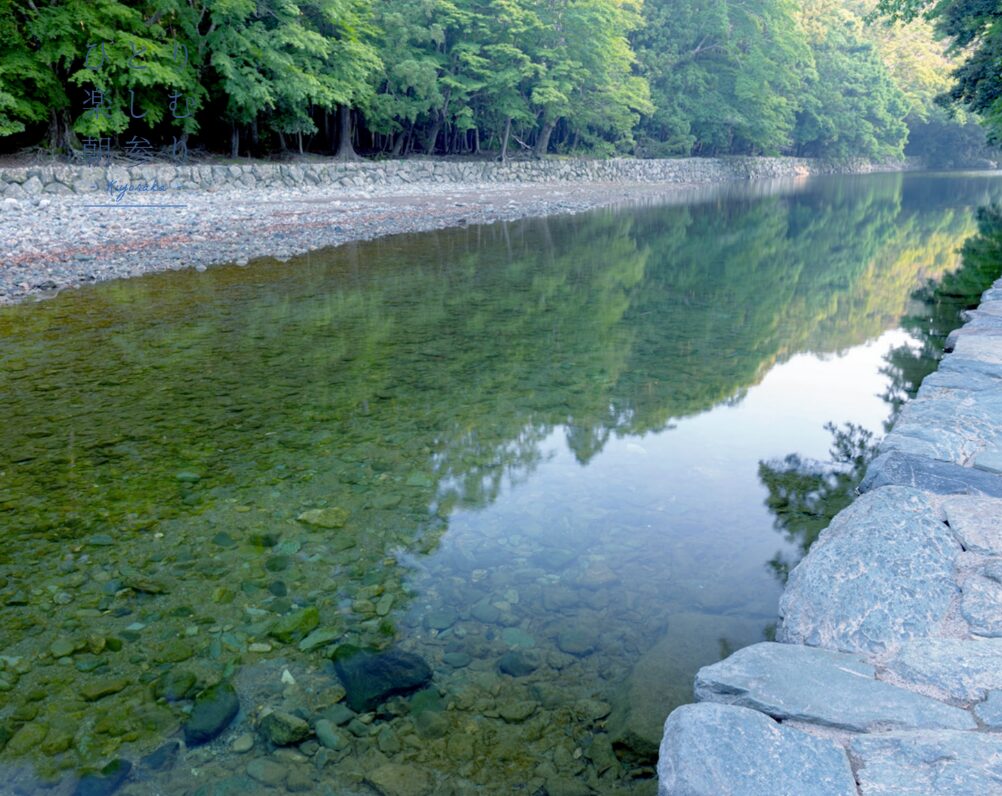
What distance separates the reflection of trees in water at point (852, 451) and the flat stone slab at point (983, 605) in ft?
3.14

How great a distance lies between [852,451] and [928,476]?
174cm

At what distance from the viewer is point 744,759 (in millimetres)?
1804

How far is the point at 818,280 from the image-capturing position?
12305 mm

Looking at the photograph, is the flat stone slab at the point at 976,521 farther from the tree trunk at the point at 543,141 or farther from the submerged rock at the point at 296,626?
the tree trunk at the point at 543,141

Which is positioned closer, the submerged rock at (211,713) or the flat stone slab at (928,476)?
the submerged rock at (211,713)

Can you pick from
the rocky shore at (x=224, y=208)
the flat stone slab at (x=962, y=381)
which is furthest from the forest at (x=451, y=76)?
the flat stone slab at (x=962, y=381)

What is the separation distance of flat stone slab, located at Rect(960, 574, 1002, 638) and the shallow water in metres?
0.79

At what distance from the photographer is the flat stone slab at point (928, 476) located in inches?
127

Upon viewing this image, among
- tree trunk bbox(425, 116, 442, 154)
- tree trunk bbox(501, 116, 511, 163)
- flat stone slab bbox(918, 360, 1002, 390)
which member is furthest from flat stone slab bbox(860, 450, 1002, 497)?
tree trunk bbox(501, 116, 511, 163)

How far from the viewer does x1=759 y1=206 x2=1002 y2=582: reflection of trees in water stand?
13.0 feet

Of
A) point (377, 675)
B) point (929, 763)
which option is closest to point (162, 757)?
point (377, 675)

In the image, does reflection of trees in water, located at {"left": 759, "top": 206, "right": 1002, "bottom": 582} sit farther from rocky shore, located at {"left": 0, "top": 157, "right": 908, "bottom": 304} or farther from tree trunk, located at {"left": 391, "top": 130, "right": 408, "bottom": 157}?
tree trunk, located at {"left": 391, "top": 130, "right": 408, "bottom": 157}

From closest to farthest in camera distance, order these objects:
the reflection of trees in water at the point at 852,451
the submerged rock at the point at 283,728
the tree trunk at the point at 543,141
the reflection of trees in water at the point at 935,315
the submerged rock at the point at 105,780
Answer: the submerged rock at the point at 105,780 → the submerged rock at the point at 283,728 → the reflection of trees in water at the point at 852,451 → the reflection of trees in water at the point at 935,315 → the tree trunk at the point at 543,141

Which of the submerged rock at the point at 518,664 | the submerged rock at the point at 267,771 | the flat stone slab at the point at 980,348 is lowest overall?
the submerged rock at the point at 267,771
